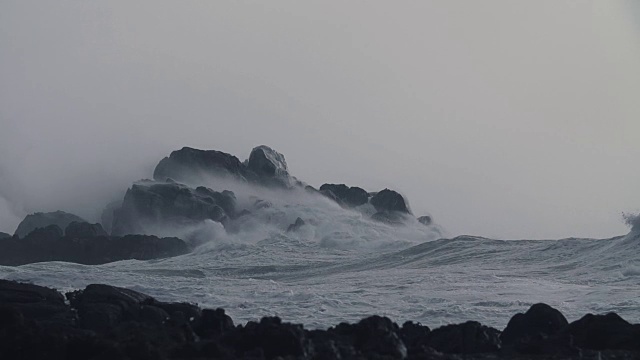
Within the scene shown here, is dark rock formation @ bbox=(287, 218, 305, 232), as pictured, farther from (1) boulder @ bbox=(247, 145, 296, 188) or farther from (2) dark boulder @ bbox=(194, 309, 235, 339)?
(2) dark boulder @ bbox=(194, 309, 235, 339)

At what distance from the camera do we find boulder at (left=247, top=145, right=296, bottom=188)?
2849 inches

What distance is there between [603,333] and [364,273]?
2447 centimetres

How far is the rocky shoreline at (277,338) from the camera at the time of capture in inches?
866

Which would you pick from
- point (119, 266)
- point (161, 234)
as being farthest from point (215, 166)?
point (119, 266)

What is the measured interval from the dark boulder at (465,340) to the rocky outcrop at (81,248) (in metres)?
33.2

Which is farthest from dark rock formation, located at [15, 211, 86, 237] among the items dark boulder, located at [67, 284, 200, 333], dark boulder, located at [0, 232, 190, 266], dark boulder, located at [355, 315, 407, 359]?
dark boulder, located at [355, 315, 407, 359]

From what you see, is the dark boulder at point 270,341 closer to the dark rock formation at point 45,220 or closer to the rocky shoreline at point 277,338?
the rocky shoreline at point 277,338

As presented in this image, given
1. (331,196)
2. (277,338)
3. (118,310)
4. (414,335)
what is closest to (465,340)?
(414,335)

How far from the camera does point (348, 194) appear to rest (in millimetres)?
72875

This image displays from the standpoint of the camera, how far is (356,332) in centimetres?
2409

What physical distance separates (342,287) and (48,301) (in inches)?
594

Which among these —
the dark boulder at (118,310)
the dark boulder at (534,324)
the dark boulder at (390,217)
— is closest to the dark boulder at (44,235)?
the dark boulder at (390,217)

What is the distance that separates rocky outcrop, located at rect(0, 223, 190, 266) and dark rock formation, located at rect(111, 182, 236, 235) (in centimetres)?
632

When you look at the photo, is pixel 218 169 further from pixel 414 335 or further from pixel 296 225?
pixel 414 335
